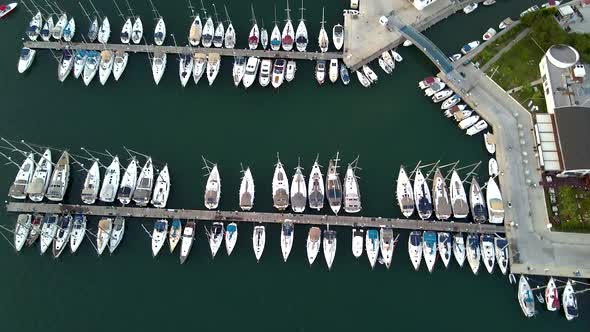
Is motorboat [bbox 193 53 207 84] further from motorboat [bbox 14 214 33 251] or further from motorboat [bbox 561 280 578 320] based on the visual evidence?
motorboat [bbox 561 280 578 320]

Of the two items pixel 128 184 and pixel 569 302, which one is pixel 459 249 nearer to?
pixel 569 302

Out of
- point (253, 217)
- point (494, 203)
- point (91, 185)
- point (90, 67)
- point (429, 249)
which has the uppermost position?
point (90, 67)

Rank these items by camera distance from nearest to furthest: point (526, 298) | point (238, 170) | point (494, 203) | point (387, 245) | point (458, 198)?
point (526, 298)
point (387, 245)
point (494, 203)
point (458, 198)
point (238, 170)

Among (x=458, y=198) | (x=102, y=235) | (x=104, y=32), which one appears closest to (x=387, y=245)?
(x=458, y=198)

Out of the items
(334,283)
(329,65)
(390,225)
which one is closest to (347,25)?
(329,65)

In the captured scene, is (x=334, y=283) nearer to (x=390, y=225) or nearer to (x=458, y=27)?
(x=390, y=225)

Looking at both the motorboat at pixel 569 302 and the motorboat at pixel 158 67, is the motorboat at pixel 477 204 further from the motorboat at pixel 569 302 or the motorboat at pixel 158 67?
the motorboat at pixel 158 67

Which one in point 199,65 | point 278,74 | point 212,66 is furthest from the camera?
point 199,65
